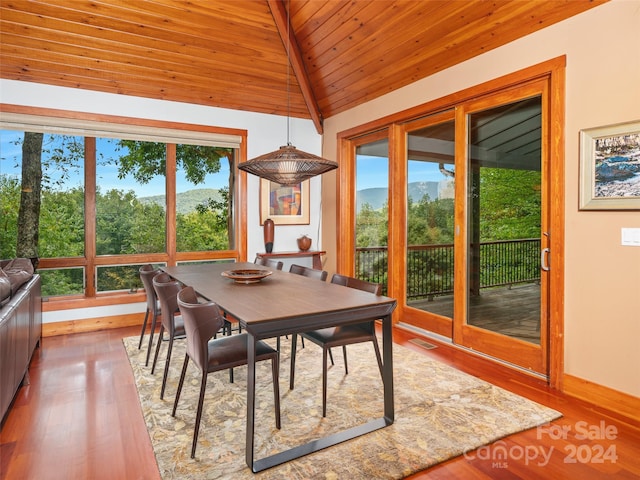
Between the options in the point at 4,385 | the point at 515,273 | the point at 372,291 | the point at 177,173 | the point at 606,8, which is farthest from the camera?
the point at 177,173

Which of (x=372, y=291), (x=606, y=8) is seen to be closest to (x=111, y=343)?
(x=372, y=291)

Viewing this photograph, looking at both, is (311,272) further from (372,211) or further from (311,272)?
(372,211)

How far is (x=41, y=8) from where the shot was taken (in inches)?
143

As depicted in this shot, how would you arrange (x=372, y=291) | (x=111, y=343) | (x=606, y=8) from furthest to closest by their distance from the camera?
(x=111, y=343) → (x=372, y=291) → (x=606, y=8)

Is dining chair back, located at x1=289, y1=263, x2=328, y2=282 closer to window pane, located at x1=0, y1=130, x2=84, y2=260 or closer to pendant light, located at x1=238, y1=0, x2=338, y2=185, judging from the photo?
pendant light, located at x1=238, y1=0, x2=338, y2=185

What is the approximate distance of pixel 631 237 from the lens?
8.39ft

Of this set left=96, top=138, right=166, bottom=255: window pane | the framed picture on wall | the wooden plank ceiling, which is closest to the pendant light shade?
the wooden plank ceiling

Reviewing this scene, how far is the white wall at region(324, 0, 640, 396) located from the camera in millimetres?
2555

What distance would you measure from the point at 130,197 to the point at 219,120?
150 centimetres

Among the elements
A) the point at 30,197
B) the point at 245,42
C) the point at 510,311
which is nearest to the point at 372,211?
the point at 510,311

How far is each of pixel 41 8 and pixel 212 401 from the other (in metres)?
3.78

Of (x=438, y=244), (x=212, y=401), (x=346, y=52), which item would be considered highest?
(x=346, y=52)

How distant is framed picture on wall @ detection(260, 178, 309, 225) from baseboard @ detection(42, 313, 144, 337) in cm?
203

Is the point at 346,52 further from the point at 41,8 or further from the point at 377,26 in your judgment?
the point at 41,8
